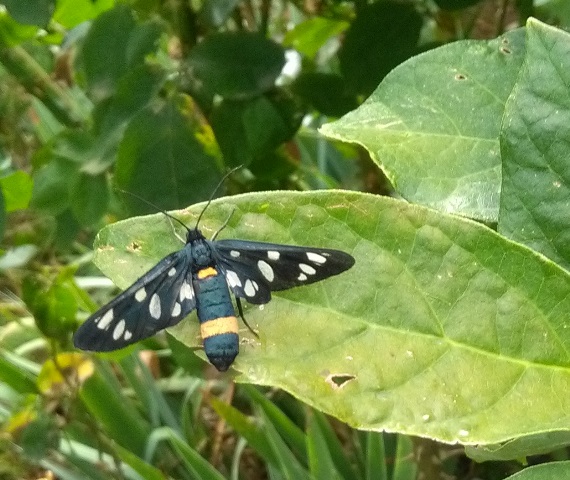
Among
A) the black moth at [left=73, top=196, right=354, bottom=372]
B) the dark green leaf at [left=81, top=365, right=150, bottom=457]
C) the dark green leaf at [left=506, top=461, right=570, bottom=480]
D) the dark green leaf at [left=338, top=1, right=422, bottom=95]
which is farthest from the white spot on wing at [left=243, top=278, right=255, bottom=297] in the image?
the dark green leaf at [left=81, top=365, right=150, bottom=457]

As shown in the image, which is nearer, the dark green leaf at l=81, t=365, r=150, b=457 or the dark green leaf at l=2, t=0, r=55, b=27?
the dark green leaf at l=2, t=0, r=55, b=27

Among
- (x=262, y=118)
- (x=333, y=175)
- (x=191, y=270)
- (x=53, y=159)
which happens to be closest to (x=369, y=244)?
(x=191, y=270)

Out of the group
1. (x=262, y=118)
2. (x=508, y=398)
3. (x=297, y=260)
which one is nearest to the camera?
(x=508, y=398)

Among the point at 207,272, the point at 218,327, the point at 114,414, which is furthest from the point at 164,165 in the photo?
the point at 114,414

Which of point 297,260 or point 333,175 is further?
point 333,175

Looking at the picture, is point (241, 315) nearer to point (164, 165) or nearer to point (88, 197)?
point (164, 165)

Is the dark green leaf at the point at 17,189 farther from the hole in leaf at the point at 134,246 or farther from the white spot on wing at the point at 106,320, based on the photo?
the hole in leaf at the point at 134,246

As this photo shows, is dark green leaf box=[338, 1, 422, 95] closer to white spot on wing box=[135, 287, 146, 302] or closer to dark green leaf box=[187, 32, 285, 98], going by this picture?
dark green leaf box=[187, 32, 285, 98]

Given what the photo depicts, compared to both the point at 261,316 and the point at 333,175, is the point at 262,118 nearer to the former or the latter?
the point at 261,316
